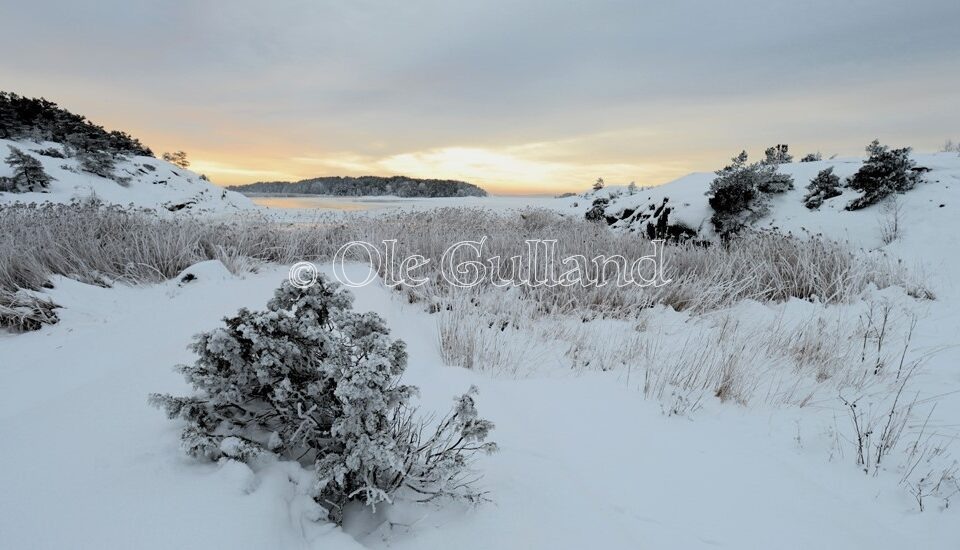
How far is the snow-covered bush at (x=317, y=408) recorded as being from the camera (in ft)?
4.26

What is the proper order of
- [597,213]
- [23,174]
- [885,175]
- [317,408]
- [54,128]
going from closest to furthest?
[317,408] → [885,175] → [23,174] → [597,213] → [54,128]

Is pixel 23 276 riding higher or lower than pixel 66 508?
higher

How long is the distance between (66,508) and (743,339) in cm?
382

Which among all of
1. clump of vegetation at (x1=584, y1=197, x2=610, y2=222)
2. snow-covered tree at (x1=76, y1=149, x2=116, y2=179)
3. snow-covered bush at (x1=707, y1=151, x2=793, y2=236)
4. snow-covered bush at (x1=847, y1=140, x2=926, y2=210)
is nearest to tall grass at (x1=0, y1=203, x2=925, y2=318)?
snow-covered bush at (x1=707, y1=151, x2=793, y2=236)

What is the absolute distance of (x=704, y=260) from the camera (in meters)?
5.72

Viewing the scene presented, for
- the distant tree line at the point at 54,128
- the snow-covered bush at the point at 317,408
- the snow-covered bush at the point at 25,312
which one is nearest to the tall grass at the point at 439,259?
the snow-covered bush at the point at 25,312

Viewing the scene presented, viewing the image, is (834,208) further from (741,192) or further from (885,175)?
(741,192)

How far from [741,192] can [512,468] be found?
26.4ft

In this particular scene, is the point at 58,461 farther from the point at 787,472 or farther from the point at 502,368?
the point at 787,472

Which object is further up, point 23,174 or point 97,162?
point 97,162

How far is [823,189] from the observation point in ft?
25.7

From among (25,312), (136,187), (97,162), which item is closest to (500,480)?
(25,312)

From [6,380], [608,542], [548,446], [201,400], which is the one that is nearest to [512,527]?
[608,542]

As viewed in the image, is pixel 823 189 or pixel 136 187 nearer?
pixel 823 189
